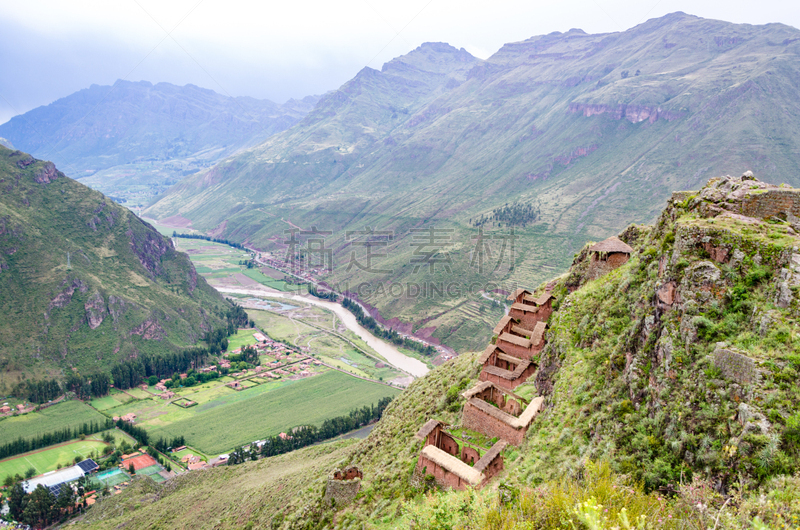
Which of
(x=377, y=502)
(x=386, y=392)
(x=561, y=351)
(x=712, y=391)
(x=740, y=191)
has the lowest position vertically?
(x=386, y=392)

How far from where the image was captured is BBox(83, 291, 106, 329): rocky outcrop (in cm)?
11200

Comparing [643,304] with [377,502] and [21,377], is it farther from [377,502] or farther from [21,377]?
[21,377]

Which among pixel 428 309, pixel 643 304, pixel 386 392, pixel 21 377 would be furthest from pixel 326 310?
pixel 643 304

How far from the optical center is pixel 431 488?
21891mm

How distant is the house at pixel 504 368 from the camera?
27.5 metres

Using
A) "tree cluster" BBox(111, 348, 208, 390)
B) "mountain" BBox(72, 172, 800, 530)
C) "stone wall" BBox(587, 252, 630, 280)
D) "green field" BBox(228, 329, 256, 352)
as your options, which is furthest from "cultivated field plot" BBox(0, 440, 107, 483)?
"stone wall" BBox(587, 252, 630, 280)

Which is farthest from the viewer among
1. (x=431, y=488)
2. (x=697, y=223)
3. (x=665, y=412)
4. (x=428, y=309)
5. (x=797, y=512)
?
(x=428, y=309)

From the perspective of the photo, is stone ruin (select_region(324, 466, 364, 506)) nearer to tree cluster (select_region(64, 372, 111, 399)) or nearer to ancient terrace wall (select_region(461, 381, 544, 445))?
ancient terrace wall (select_region(461, 381, 544, 445))

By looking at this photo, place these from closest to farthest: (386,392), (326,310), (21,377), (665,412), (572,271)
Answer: (665,412) → (572,271) → (21,377) → (386,392) → (326,310)

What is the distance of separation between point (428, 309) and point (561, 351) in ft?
404

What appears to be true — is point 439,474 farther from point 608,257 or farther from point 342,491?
point 608,257

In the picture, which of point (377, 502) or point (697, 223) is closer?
point (697, 223)

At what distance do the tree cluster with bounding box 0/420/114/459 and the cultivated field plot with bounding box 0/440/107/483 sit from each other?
104cm

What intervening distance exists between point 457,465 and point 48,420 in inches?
4007
